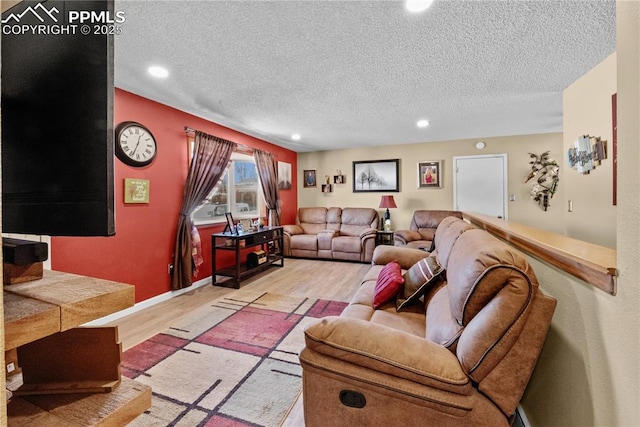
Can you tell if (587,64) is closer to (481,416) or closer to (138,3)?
(481,416)

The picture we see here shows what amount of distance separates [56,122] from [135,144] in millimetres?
2937

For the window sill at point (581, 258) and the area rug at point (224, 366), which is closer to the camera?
the window sill at point (581, 258)

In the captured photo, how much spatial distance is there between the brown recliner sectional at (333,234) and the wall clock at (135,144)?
308 cm

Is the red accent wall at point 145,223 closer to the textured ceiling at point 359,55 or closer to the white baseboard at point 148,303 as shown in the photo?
the white baseboard at point 148,303

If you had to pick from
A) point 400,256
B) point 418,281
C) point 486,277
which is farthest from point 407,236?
point 486,277

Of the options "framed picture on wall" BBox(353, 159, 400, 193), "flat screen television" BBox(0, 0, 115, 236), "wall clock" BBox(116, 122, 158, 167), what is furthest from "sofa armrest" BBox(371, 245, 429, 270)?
"framed picture on wall" BBox(353, 159, 400, 193)

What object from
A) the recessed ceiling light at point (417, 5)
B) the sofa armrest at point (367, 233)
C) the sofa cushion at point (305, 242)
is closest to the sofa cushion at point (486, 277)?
the recessed ceiling light at point (417, 5)

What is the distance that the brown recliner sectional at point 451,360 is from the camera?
0.97m

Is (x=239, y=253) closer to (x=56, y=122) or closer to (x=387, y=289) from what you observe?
(x=387, y=289)

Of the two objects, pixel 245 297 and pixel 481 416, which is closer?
pixel 481 416

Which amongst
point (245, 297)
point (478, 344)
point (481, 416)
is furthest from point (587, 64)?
point (245, 297)

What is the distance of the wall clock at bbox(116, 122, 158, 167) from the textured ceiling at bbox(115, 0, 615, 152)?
15.3 inches

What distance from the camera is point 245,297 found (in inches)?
133

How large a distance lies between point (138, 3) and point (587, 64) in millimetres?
3427
